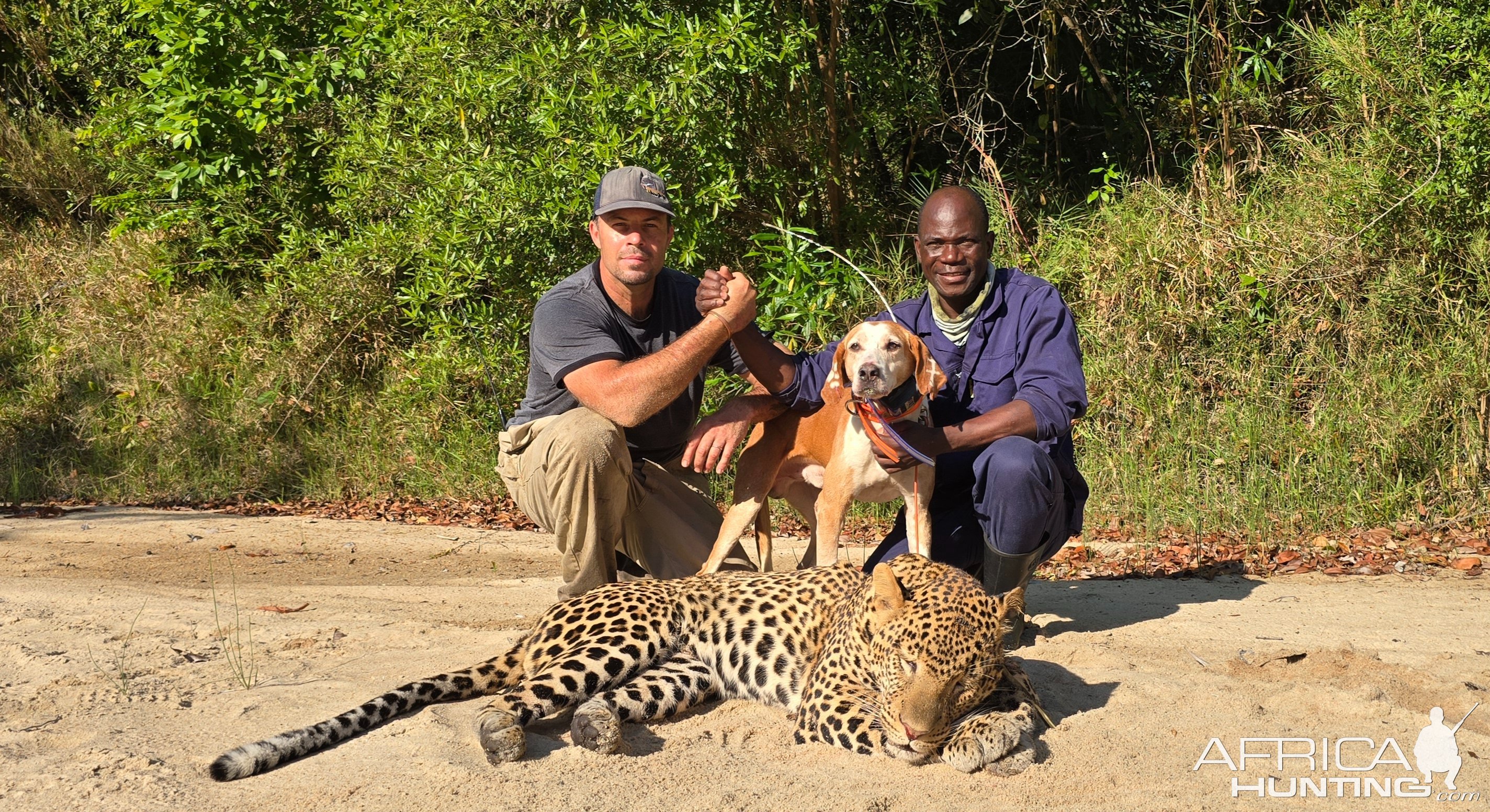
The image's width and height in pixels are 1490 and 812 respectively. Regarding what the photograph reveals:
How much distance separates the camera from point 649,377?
469 centimetres

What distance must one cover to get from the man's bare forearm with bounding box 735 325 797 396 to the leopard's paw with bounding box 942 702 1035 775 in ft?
6.63

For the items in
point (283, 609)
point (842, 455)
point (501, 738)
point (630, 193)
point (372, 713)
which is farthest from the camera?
point (283, 609)

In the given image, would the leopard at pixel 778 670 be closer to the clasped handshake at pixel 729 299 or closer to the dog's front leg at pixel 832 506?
the dog's front leg at pixel 832 506

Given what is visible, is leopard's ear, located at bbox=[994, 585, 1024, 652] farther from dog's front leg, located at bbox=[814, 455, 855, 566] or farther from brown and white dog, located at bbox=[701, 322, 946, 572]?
dog's front leg, located at bbox=[814, 455, 855, 566]

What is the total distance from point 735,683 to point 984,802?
3.69 ft

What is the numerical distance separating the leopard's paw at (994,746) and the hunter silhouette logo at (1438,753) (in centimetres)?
110

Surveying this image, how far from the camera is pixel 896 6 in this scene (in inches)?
388

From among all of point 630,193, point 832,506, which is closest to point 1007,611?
point 832,506

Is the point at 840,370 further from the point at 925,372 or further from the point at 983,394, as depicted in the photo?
the point at 983,394

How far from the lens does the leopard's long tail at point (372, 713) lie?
3229 millimetres
